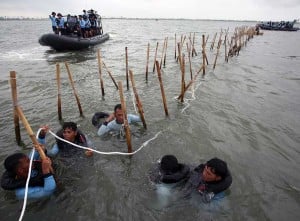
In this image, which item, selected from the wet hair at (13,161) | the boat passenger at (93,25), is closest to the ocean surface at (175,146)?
the wet hair at (13,161)

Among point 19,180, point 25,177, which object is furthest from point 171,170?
point 19,180

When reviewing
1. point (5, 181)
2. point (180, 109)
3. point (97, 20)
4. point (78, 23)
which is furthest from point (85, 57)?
point (5, 181)

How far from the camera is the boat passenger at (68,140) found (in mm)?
6652

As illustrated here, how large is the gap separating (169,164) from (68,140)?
2862 mm

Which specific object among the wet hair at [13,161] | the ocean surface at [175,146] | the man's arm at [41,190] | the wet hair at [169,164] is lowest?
the ocean surface at [175,146]

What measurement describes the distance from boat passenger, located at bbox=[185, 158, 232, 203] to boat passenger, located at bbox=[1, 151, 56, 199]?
3217 millimetres

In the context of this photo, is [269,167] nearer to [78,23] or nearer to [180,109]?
[180,109]

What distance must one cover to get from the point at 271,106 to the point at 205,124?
4134 millimetres

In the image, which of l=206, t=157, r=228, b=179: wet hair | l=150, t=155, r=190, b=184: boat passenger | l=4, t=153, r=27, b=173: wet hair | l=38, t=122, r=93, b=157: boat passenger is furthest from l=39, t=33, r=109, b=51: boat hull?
l=206, t=157, r=228, b=179: wet hair

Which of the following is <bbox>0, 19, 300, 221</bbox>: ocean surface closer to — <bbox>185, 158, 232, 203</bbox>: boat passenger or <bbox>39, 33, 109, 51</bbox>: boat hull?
<bbox>185, 158, 232, 203</bbox>: boat passenger

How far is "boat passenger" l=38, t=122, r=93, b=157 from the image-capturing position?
21.8ft

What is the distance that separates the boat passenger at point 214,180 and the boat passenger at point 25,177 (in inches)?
127

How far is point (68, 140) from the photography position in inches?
265

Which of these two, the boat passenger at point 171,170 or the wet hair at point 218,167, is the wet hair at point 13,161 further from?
the wet hair at point 218,167
